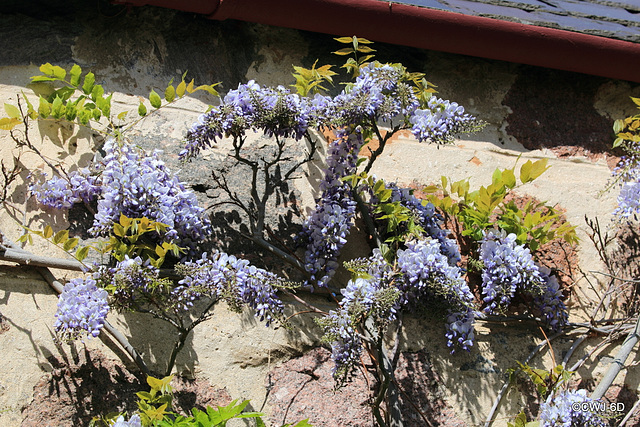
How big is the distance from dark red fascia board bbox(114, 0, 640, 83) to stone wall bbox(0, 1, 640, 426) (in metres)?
0.18

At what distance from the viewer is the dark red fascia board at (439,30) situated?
88.7 inches

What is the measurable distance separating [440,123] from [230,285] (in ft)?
2.63

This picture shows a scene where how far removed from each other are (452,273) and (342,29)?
915mm

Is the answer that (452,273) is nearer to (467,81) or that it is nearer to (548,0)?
(467,81)

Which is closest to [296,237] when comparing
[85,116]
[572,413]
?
[85,116]

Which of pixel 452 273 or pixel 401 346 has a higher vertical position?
pixel 452 273

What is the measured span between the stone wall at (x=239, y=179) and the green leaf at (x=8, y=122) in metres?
0.09

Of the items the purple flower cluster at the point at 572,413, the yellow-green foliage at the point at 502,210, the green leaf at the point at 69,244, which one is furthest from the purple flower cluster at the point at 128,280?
the purple flower cluster at the point at 572,413

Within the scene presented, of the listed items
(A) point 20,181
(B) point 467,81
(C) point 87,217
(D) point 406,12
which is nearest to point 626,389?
(B) point 467,81

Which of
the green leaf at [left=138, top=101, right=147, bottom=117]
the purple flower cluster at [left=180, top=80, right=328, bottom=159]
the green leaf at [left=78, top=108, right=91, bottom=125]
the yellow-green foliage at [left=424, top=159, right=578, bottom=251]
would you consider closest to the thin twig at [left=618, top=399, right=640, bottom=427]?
the yellow-green foliage at [left=424, top=159, right=578, bottom=251]

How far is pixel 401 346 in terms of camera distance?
215 cm

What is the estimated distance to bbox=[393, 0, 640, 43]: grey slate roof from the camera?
242 cm

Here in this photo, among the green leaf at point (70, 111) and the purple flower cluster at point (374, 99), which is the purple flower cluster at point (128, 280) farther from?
the purple flower cluster at point (374, 99)

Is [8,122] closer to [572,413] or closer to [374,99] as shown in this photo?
[374,99]
